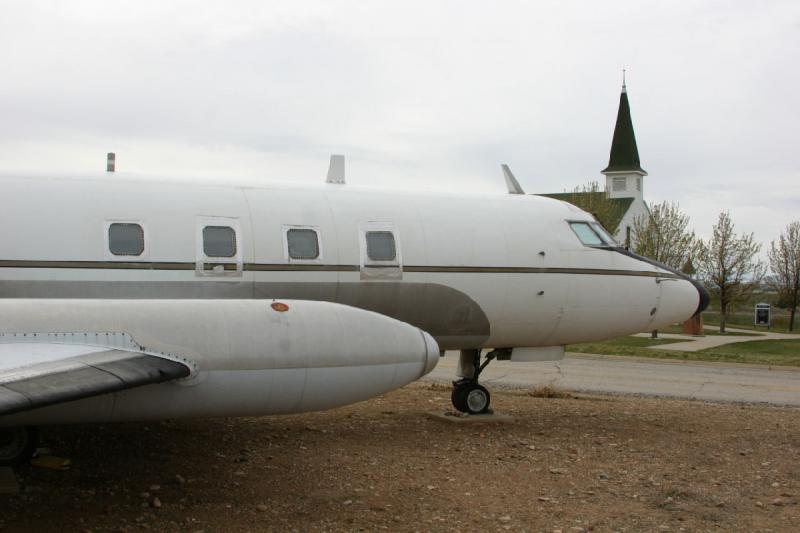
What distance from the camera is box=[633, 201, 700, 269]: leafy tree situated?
37875mm

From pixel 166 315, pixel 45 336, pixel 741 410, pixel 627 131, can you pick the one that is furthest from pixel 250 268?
pixel 627 131

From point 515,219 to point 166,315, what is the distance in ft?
17.5

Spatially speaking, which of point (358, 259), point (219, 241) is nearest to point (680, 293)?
point (358, 259)

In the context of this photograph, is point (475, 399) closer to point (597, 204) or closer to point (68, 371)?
point (68, 371)

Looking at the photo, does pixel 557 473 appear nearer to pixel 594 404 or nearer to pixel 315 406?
pixel 315 406

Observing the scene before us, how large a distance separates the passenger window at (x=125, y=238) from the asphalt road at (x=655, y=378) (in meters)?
9.91

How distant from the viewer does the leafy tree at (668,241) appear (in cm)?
3788

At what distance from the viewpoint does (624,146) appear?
79375mm

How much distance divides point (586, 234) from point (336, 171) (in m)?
3.63

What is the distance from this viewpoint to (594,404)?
1455 cm

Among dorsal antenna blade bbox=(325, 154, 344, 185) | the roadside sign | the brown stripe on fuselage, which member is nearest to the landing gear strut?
the brown stripe on fuselage

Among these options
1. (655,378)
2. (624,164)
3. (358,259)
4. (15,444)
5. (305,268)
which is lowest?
(655,378)

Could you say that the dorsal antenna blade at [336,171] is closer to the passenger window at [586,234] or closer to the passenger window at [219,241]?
the passenger window at [219,241]

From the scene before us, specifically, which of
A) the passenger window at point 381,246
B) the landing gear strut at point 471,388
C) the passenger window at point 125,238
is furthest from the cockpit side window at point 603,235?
the passenger window at point 125,238
